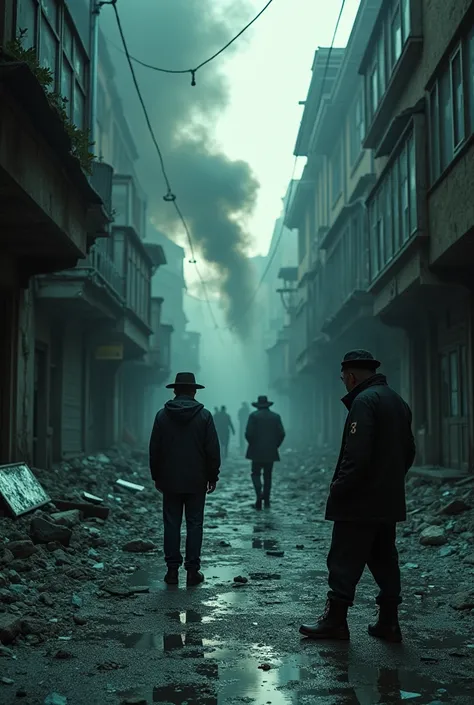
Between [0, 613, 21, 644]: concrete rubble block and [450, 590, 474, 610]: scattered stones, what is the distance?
3.20m

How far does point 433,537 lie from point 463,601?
3241mm

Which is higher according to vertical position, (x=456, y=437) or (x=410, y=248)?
(x=410, y=248)

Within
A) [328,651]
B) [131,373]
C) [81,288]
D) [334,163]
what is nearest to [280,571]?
[328,651]

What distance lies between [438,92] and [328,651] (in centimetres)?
904

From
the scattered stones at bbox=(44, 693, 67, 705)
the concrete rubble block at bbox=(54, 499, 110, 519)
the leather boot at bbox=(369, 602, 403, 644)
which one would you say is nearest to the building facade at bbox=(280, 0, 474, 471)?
the concrete rubble block at bbox=(54, 499, 110, 519)

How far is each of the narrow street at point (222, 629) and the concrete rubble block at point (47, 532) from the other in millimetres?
126

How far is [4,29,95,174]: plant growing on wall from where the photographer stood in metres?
7.61

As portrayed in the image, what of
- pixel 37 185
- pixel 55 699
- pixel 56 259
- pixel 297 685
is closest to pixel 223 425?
pixel 56 259

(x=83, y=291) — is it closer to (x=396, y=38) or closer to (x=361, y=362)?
(x=396, y=38)

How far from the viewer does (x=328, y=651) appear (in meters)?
4.95

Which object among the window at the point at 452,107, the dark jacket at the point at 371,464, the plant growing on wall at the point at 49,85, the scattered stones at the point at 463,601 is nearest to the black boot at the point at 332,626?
the dark jacket at the point at 371,464

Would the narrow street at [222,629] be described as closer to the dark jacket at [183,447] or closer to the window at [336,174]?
the dark jacket at [183,447]

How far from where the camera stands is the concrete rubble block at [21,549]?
7559 mm

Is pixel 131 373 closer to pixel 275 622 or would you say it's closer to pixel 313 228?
pixel 313 228
